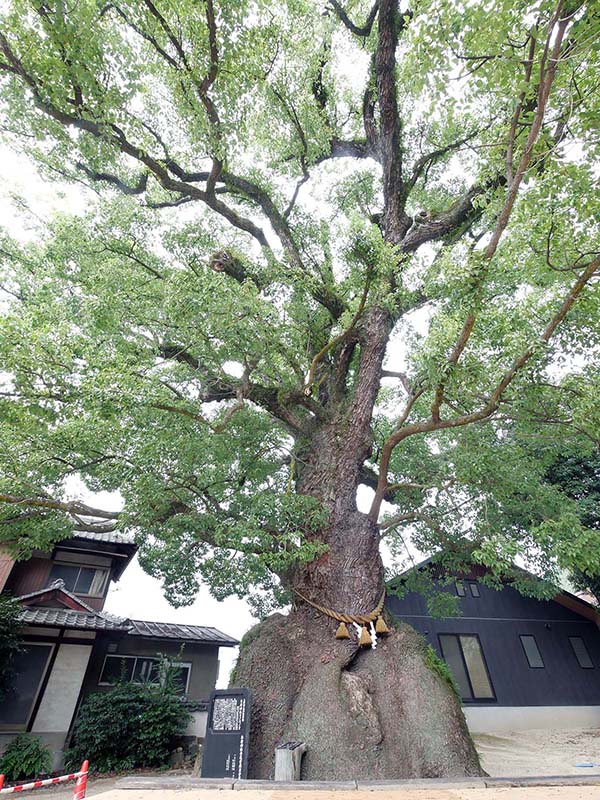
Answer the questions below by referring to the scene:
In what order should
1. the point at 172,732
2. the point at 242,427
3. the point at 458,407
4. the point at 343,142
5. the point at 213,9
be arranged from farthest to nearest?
the point at 343,142, the point at 172,732, the point at 242,427, the point at 458,407, the point at 213,9

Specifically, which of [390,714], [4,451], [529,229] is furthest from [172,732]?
[529,229]

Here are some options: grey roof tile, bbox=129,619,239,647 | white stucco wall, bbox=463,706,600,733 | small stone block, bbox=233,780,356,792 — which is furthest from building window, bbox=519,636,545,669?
small stone block, bbox=233,780,356,792

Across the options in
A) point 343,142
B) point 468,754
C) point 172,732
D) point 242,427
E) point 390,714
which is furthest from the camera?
point 343,142

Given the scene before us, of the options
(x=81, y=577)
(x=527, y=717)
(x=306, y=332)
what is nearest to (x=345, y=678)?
(x=306, y=332)

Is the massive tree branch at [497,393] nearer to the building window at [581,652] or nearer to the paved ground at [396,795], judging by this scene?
the paved ground at [396,795]

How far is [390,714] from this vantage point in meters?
4.02

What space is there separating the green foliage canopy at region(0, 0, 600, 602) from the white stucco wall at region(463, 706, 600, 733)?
16.8 feet

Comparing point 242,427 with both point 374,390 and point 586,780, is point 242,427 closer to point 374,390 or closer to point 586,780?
point 374,390

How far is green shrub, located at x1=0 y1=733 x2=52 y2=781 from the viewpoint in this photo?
22.1 ft

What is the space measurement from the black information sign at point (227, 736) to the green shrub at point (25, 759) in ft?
17.9

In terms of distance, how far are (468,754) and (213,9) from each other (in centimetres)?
869

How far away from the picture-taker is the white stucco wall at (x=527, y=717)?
31.3 feet

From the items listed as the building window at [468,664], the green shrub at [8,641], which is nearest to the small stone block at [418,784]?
the green shrub at [8,641]

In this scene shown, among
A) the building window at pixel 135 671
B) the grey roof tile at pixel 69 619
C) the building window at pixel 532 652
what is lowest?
the building window at pixel 135 671
